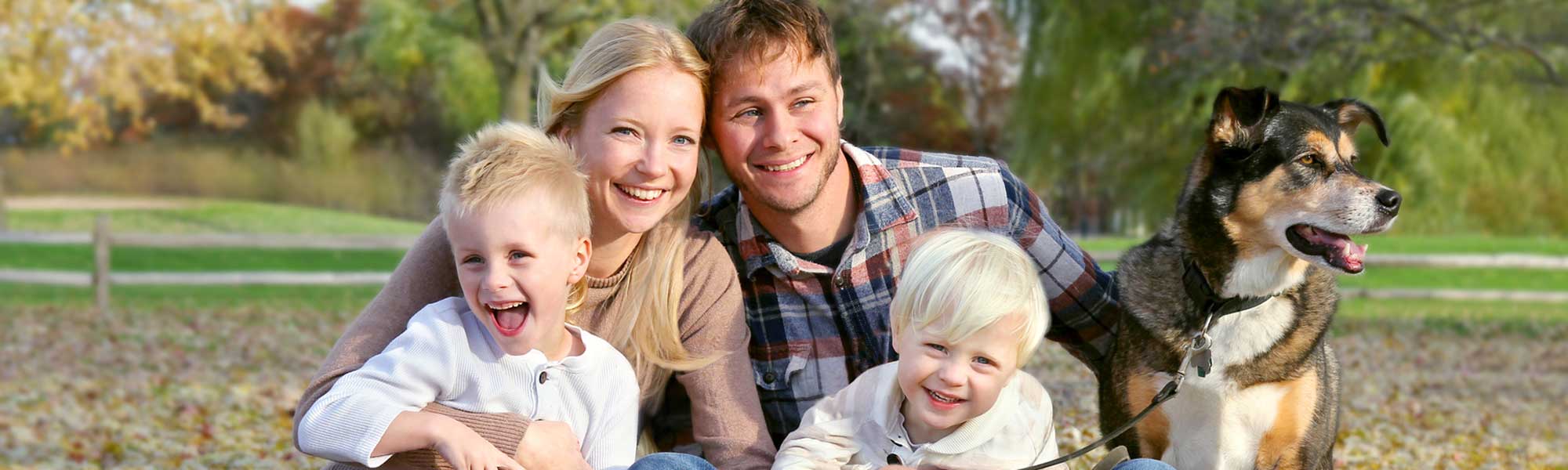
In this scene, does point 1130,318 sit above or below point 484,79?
above

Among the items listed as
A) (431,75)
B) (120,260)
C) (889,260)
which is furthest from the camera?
(431,75)

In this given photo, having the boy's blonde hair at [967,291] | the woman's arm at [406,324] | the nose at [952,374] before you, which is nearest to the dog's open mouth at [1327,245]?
the boy's blonde hair at [967,291]

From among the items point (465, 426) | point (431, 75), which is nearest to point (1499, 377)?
point (465, 426)

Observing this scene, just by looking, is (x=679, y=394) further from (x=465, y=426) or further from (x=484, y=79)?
(x=484, y=79)

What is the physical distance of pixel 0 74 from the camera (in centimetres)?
1914

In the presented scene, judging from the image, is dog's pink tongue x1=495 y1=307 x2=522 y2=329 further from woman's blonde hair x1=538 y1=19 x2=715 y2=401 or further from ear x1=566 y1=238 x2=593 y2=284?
woman's blonde hair x1=538 y1=19 x2=715 y2=401

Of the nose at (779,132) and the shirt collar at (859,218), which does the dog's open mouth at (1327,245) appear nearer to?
the shirt collar at (859,218)

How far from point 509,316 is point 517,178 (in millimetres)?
309

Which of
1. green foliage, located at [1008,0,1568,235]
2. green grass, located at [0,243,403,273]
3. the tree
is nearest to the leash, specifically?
green foliage, located at [1008,0,1568,235]

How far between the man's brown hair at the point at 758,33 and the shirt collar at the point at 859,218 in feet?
1.03

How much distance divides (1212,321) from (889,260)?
0.87m

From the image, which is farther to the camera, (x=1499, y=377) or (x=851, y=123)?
(x=851, y=123)

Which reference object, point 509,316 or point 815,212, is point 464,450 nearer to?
point 509,316

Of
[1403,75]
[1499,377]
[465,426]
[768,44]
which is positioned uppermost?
[768,44]
